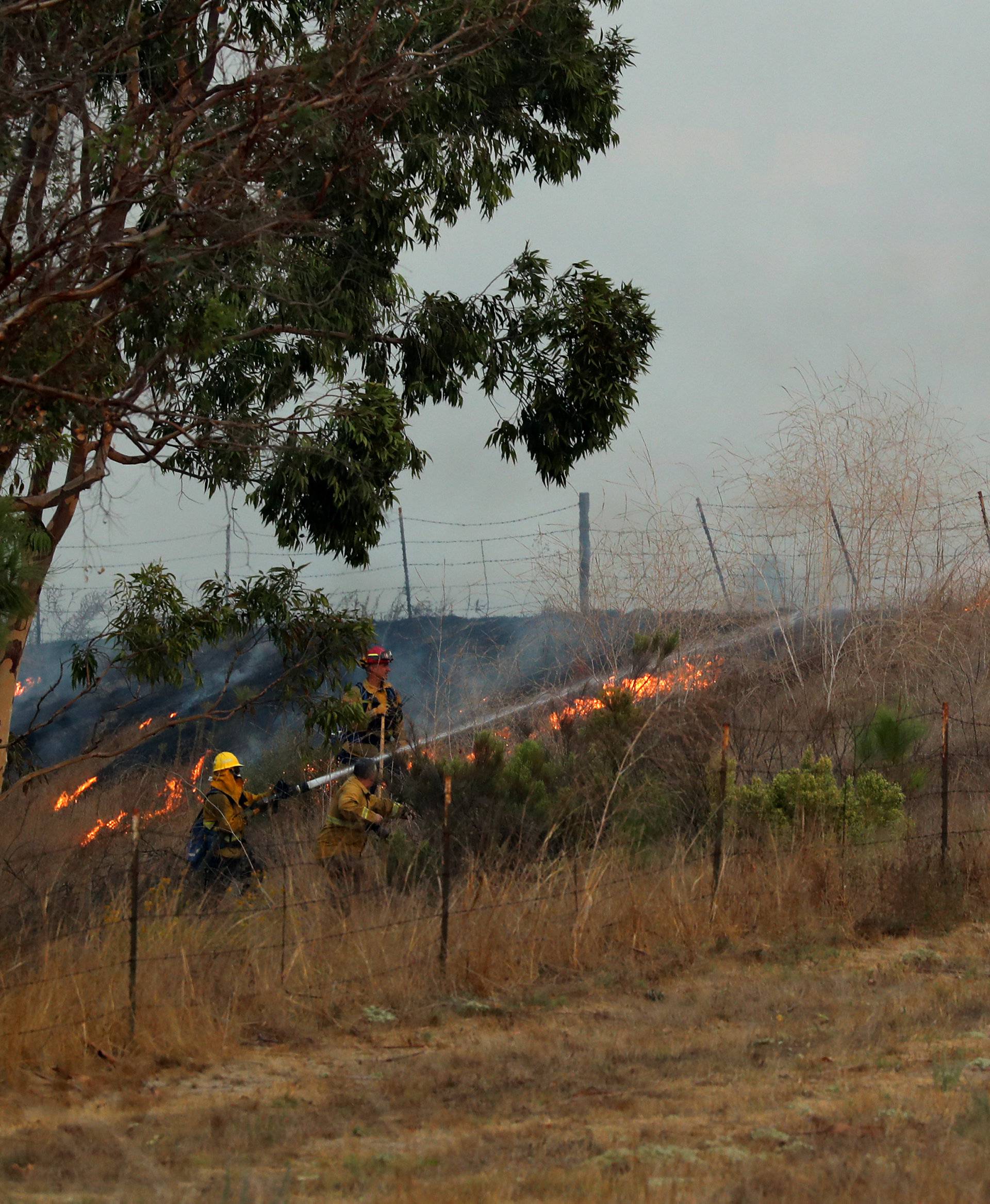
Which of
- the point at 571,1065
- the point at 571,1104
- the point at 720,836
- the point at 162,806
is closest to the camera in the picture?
the point at 571,1104

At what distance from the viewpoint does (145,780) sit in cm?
1556

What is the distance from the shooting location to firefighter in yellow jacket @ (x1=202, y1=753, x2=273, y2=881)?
9203 mm

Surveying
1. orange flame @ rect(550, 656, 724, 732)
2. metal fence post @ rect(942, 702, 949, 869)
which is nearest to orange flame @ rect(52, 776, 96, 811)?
orange flame @ rect(550, 656, 724, 732)

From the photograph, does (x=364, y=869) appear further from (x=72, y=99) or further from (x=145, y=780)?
(x=145, y=780)

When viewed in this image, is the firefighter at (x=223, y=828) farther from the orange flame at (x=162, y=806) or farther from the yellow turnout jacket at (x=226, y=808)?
the orange flame at (x=162, y=806)

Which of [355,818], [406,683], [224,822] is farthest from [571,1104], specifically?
[406,683]

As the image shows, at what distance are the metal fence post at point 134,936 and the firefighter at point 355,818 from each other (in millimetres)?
2483

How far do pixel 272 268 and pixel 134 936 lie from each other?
4.59 metres

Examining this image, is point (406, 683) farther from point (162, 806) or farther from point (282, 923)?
point (282, 923)

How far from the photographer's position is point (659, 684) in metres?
13.2

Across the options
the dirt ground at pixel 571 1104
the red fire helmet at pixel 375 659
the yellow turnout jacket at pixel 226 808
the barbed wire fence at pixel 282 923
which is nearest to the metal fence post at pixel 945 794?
the barbed wire fence at pixel 282 923

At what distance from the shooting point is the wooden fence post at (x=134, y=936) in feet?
20.0

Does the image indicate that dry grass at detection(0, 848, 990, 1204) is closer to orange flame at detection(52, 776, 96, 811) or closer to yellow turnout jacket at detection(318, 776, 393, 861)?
yellow turnout jacket at detection(318, 776, 393, 861)

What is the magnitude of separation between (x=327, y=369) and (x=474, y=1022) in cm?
624
